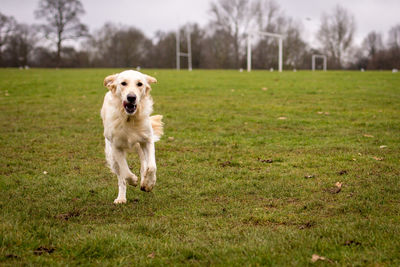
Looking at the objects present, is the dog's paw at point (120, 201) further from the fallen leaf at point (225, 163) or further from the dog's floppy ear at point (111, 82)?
the fallen leaf at point (225, 163)

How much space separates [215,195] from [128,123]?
4.93 ft

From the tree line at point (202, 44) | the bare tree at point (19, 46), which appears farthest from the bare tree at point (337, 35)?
the bare tree at point (19, 46)

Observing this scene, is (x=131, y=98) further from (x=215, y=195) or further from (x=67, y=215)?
(x=215, y=195)

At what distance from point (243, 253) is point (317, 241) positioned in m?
0.72

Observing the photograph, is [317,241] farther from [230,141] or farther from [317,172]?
[230,141]

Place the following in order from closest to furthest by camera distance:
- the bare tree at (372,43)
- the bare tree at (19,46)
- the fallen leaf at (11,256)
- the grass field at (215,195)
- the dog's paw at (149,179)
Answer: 1. the fallen leaf at (11,256)
2. the grass field at (215,195)
3. the dog's paw at (149,179)
4. the bare tree at (19,46)
5. the bare tree at (372,43)

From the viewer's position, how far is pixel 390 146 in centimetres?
758

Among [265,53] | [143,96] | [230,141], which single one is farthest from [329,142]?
[265,53]

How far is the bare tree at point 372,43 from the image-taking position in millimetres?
66062

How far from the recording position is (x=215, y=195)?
17.3 feet

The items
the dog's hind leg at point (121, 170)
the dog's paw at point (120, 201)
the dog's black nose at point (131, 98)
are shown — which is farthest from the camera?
the dog's hind leg at point (121, 170)

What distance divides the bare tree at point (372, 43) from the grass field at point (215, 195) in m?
61.4

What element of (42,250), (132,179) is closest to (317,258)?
(42,250)

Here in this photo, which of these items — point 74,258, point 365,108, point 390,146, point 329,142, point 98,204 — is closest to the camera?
point 74,258
